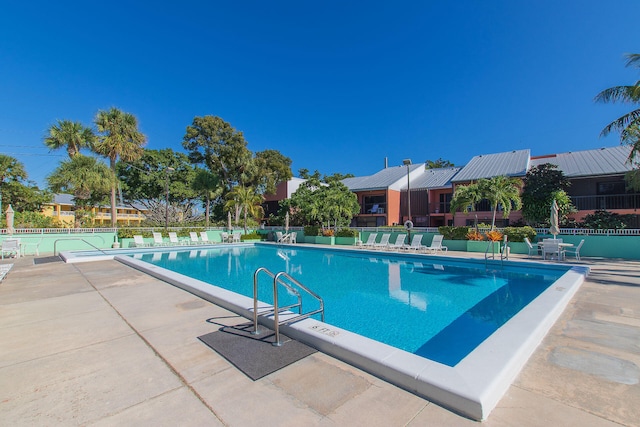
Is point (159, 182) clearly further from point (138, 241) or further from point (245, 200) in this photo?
point (138, 241)

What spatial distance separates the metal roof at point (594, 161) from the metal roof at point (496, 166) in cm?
204

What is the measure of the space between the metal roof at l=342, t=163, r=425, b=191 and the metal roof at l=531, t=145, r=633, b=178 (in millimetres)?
10290

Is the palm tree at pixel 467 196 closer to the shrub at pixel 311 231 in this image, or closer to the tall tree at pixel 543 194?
the tall tree at pixel 543 194

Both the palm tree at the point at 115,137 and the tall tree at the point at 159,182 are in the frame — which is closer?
the palm tree at the point at 115,137

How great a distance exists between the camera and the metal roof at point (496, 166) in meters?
21.2

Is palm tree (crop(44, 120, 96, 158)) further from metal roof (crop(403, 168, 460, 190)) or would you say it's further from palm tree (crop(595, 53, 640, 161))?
palm tree (crop(595, 53, 640, 161))

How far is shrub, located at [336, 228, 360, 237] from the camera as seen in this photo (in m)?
19.4

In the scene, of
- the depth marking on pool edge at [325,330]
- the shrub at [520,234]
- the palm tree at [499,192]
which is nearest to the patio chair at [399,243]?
the palm tree at [499,192]

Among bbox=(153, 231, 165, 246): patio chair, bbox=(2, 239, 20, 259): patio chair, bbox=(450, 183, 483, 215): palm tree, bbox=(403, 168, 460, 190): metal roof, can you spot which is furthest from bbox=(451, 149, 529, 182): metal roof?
bbox=(2, 239, 20, 259): patio chair

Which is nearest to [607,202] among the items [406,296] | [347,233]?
[347,233]

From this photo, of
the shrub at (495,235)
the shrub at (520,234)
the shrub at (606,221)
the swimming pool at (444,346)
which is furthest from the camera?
the shrub at (606,221)

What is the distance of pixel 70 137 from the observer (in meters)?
20.2

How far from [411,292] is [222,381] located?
6215 mm

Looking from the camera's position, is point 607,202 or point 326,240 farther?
point 326,240
